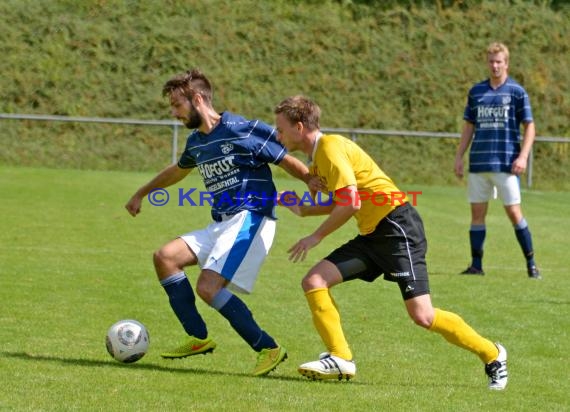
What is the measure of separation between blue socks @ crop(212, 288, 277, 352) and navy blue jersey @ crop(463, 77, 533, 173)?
5257 mm

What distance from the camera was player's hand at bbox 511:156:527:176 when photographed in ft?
34.9

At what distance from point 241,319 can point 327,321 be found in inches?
21.9

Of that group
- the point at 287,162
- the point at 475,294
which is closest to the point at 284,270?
the point at 475,294

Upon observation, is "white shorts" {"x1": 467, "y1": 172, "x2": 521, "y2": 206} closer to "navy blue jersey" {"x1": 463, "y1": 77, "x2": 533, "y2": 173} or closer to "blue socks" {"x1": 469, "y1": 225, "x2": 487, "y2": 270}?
"navy blue jersey" {"x1": 463, "y1": 77, "x2": 533, "y2": 173}

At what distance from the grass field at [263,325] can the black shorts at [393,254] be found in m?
0.57

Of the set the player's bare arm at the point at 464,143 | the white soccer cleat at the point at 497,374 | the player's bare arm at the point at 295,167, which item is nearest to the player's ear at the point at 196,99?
the player's bare arm at the point at 295,167

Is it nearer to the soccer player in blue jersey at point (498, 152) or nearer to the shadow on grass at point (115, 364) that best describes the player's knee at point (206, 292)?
the shadow on grass at point (115, 364)

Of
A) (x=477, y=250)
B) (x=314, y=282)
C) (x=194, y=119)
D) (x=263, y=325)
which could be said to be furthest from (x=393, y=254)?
(x=477, y=250)

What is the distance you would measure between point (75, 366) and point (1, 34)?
2269 centimetres

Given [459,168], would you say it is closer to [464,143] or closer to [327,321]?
[464,143]

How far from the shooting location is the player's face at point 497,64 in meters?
10.5

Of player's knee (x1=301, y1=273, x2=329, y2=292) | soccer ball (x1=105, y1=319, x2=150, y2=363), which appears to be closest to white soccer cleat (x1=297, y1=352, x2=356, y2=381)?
player's knee (x1=301, y1=273, x2=329, y2=292)

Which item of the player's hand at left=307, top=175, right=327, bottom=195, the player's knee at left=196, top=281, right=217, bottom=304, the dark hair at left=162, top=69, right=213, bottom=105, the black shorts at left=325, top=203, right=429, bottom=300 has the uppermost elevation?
the dark hair at left=162, top=69, right=213, bottom=105

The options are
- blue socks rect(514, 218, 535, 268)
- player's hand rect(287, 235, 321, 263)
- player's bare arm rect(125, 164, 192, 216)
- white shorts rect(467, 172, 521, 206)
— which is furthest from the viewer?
white shorts rect(467, 172, 521, 206)
